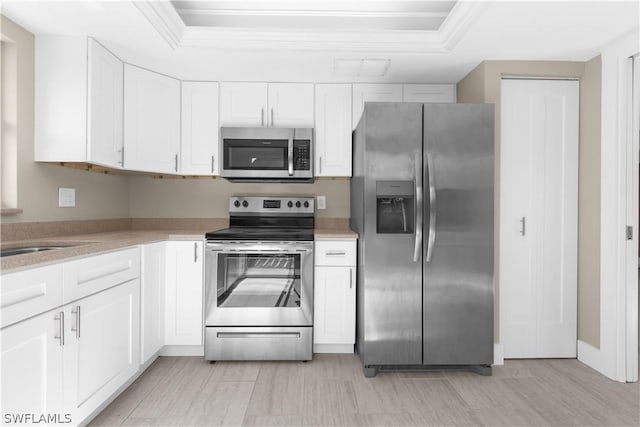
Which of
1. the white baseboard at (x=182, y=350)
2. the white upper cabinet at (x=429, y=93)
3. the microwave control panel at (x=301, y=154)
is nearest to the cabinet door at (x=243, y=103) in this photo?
the microwave control panel at (x=301, y=154)

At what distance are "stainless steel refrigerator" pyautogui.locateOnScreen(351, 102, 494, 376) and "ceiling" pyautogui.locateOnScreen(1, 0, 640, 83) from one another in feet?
1.47

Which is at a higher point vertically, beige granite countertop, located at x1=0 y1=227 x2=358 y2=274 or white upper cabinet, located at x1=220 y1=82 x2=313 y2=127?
white upper cabinet, located at x1=220 y1=82 x2=313 y2=127

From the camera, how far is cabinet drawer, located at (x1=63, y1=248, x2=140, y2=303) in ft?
5.29

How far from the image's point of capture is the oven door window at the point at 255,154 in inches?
113

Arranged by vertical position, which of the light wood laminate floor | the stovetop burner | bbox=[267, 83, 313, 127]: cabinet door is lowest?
the light wood laminate floor

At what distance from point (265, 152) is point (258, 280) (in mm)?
1034

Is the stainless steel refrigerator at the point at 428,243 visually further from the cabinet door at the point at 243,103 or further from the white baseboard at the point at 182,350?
the white baseboard at the point at 182,350

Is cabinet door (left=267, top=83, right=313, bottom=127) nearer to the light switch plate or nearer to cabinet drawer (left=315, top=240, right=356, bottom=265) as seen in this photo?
cabinet drawer (left=315, top=240, right=356, bottom=265)

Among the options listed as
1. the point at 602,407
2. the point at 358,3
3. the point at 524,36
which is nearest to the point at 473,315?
the point at 602,407

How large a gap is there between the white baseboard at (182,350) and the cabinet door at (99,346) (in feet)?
1.40

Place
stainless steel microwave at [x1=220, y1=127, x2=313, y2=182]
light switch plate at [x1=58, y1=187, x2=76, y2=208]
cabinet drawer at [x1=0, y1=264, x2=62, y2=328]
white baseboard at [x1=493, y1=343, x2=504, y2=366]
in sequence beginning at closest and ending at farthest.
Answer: cabinet drawer at [x1=0, y1=264, x2=62, y2=328], light switch plate at [x1=58, y1=187, x2=76, y2=208], white baseboard at [x1=493, y1=343, x2=504, y2=366], stainless steel microwave at [x1=220, y1=127, x2=313, y2=182]

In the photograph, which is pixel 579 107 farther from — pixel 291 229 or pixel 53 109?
pixel 53 109

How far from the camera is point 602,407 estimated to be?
1.99 metres

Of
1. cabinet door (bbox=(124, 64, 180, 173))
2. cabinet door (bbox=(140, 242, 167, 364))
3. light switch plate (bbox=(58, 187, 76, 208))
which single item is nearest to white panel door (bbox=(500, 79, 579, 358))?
cabinet door (bbox=(140, 242, 167, 364))
